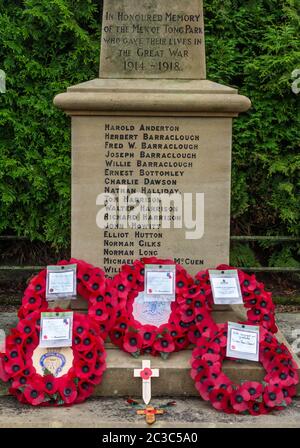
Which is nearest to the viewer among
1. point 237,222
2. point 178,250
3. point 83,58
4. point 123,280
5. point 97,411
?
point 97,411

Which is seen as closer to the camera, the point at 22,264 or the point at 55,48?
the point at 55,48

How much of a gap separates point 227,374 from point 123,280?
2.76 feet

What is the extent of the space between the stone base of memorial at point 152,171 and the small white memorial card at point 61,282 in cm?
27

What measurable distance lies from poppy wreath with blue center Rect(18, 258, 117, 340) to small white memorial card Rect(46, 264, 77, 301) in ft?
0.13

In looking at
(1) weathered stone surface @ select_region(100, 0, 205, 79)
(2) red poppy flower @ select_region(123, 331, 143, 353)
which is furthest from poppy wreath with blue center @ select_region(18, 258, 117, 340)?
(1) weathered stone surface @ select_region(100, 0, 205, 79)

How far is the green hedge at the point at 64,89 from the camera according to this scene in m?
5.80

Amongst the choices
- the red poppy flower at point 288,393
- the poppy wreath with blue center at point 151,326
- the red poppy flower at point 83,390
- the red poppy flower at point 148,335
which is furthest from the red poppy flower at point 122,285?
the red poppy flower at point 288,393

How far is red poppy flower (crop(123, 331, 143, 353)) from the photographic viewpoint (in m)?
3.89

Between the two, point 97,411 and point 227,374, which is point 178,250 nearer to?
point 227,374

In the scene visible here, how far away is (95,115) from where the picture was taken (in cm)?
425

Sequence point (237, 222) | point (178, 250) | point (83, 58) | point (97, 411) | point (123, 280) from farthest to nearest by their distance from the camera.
Answer: point (237, 222) < point (83, 58) < point (178, 250) < point (123, 280) < point (97, 411)

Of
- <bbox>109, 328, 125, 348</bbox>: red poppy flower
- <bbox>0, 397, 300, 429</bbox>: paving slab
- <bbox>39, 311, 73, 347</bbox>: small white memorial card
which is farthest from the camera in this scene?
<bbox>109, 328, 125, 348</bbox>: red poppy flower

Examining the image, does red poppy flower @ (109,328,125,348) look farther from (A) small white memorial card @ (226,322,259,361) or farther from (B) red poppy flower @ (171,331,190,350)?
(A) small white memorial card @ (226,322,259,361)

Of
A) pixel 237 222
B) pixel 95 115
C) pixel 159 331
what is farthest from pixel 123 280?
pixel 237 222
